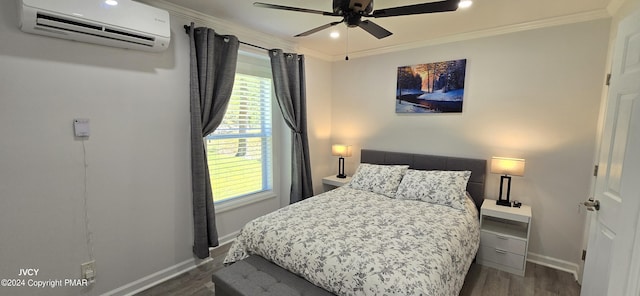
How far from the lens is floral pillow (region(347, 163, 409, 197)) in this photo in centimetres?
296

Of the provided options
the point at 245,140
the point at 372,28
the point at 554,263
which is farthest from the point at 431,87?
the point at 245,140

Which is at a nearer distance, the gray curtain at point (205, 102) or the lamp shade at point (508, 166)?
the gray curtain at point (205, 102)

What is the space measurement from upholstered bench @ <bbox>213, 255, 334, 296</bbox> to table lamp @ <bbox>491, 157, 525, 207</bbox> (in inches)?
82.1

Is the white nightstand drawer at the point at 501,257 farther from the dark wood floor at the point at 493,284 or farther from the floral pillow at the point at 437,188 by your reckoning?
the floral pillow at the point at 437,188

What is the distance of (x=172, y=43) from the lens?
2287 millimetres

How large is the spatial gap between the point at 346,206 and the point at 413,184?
2.64ft

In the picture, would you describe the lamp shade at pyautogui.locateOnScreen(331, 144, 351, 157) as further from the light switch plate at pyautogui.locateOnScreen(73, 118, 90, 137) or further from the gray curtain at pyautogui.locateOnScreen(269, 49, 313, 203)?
the light switch plate at pyautogui.locateOnScreen(73, 118, 90, 137)

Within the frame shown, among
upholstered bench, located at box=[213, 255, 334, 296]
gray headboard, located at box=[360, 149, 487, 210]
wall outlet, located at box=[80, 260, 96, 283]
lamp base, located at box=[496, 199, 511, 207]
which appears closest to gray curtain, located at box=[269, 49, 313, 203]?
gray headboard, located at box=[360, 149, 487, 210]

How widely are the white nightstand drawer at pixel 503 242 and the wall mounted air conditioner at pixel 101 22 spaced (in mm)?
3339

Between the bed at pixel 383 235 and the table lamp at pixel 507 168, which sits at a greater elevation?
the table lamp at pixel 507 168

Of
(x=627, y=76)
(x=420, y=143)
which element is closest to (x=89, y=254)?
(x=420, y=143)

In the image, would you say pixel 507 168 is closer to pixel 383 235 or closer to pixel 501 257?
pixel 501 257

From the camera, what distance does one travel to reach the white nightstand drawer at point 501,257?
95.2 inches

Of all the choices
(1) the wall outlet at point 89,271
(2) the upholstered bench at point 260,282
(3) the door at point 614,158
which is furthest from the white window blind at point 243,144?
(3) the door at point 614,158
